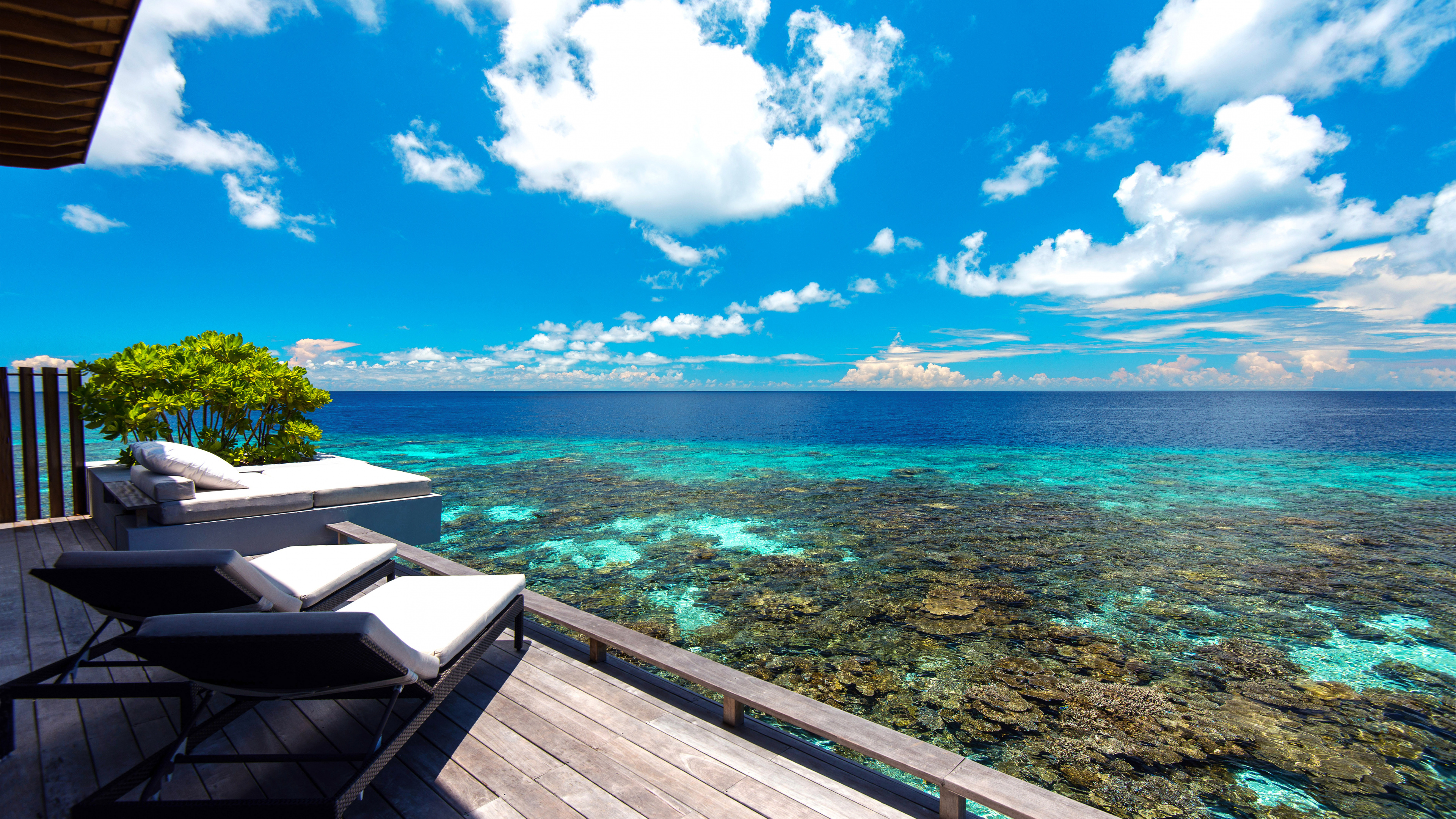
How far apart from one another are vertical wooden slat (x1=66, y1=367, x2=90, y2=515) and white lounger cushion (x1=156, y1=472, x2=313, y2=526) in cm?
247

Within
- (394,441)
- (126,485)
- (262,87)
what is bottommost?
(394,441)

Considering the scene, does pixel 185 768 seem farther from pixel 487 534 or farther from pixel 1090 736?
pixel 487 534

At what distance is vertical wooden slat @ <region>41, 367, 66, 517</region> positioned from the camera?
5.82 meters

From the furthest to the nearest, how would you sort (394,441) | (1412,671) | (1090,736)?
(394,441) < (1412,671) < (1090,736)

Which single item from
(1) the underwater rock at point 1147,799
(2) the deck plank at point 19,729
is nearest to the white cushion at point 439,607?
(2) the deck plank at point 19,729

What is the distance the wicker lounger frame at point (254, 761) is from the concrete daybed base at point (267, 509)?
10.9 ft

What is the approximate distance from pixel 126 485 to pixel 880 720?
7.33 m

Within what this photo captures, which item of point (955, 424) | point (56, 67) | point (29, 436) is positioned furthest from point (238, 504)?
point (955, 424)

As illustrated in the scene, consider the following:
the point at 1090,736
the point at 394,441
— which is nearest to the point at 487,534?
the point at 1090,736

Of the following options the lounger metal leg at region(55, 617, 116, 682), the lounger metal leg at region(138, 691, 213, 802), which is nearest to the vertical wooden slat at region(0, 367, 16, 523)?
the lounger metal leg at region(55, 617, 116, 682)

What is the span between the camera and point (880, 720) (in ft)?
15.7

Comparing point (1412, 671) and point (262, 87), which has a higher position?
point (262, 87)

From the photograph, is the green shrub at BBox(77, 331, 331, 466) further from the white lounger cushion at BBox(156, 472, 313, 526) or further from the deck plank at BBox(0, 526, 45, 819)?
the deck plank at BBox(0, 526, 45, 819)

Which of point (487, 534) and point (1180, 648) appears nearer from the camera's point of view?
Result: point (1180, 648)
